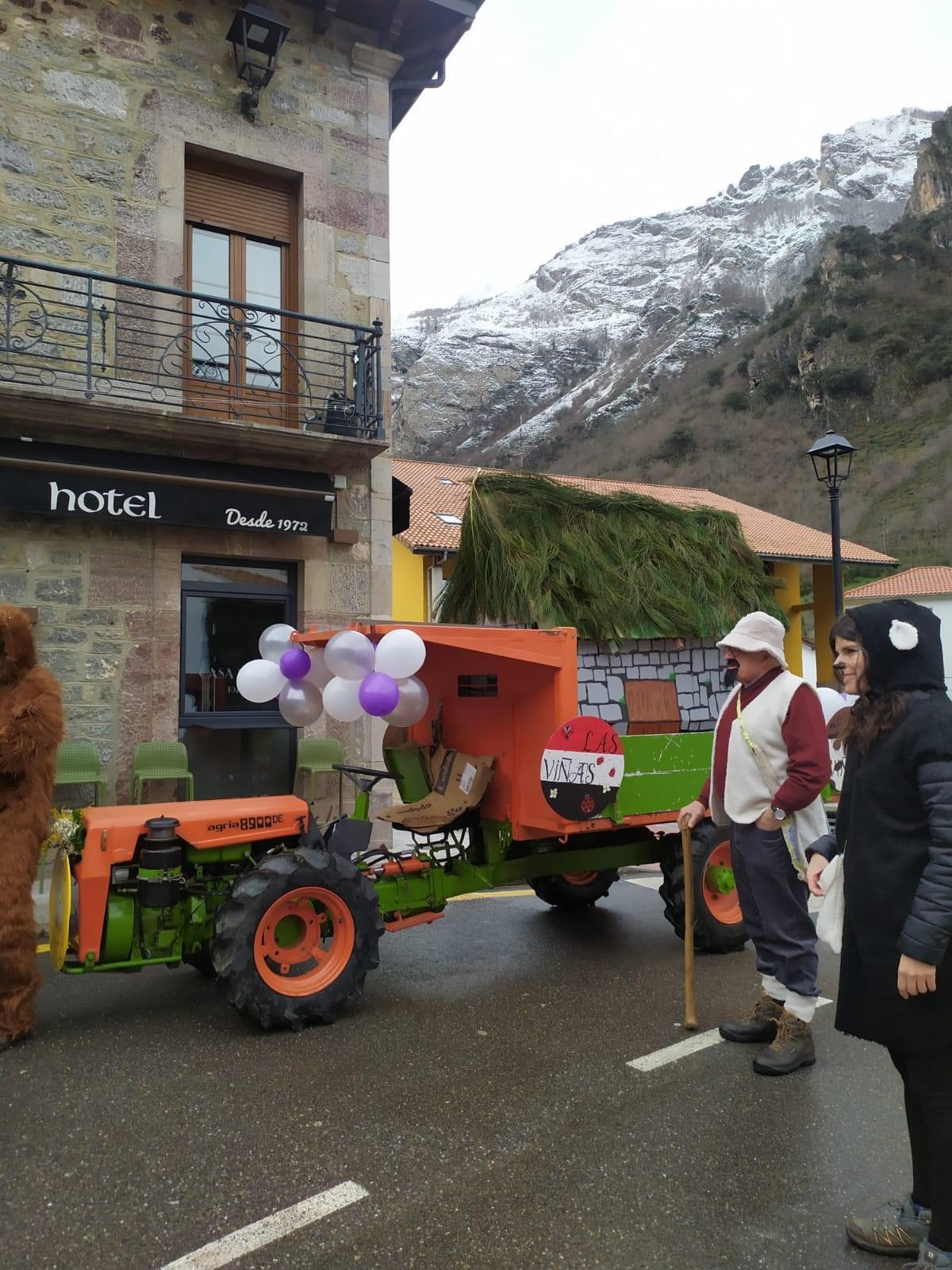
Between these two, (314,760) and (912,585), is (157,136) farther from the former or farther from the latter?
(912,585)

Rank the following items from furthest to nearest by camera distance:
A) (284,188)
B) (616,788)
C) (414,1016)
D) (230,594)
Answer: (284,188) < (230,594) < (616,788) < (414,1016)

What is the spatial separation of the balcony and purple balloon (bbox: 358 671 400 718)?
4.33 metres

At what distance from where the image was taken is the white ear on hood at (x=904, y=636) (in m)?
2.51

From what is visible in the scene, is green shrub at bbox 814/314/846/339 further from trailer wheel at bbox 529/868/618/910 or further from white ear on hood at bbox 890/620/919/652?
white ear on hood at bbox 890/620/919/652

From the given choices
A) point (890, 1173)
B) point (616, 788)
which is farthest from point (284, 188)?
point (890, 1173)

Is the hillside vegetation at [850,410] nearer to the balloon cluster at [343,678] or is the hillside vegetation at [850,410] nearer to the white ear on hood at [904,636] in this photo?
the balloon cluster at [343,678]

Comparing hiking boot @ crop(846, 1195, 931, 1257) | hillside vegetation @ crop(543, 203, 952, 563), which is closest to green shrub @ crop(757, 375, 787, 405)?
hillside vegetation @ crop(543, 203, 952, 563)

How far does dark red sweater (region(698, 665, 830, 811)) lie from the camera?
3.82 m

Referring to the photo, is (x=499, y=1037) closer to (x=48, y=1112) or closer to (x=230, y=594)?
(x=48, y=1112)

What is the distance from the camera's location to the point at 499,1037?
410cm

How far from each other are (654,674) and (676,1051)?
2364mm

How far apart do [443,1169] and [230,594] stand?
21.3 ft

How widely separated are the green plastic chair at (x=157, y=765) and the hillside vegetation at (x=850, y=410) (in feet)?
138

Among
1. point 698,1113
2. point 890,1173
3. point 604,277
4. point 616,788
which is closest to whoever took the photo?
point 890,1173
